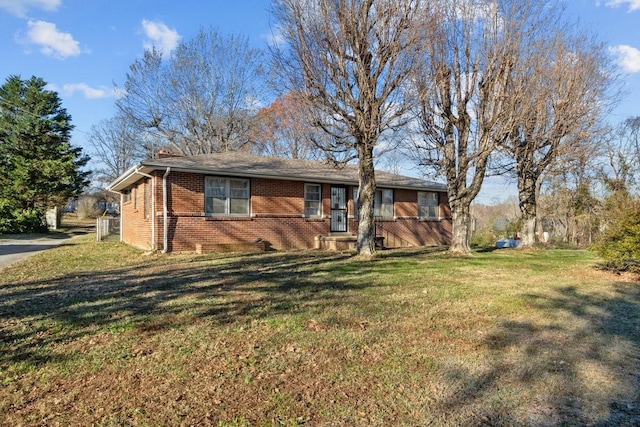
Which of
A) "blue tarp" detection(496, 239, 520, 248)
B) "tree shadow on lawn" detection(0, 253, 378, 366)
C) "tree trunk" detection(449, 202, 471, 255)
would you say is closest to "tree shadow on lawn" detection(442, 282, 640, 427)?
"tree shadow on lawn" detection(0, 253, 378, 366)

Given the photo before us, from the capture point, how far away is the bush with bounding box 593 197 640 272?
8320 millimetres

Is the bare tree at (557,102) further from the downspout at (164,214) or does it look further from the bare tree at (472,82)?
the downspout at (164,214)

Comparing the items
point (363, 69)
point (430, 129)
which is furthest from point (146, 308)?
point (430, 129)

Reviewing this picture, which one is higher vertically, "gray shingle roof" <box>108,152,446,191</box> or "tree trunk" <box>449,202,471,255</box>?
"gray shingle roof" <box>108,152,446,191</box>

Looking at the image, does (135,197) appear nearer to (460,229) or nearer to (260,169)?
(260,169)

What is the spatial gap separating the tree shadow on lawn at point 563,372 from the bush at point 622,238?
335cm

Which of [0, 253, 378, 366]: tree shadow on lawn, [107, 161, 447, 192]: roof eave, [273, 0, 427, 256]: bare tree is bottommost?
[0, 253, 378, 366]: tree shadow on lawn

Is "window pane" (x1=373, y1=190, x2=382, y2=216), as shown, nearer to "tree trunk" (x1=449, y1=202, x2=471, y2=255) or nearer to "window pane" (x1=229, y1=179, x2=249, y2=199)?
"tree trunk" (x1=449, y1=202, x2=471, y2=255)

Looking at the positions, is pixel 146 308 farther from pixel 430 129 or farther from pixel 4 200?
pixel 4 200

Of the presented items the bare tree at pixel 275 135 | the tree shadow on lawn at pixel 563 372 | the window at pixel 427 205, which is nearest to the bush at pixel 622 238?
the tree shadow on lawn at pixel 563 372

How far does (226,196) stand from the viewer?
13.5 m

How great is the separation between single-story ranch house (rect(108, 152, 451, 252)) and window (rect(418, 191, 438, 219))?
0.20 metres

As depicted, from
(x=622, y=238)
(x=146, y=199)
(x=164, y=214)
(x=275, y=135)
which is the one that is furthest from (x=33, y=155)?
(x=622, y=238)

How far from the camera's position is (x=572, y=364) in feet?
12.4
